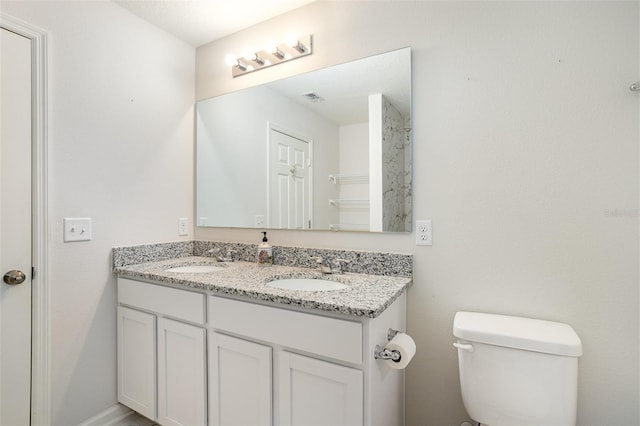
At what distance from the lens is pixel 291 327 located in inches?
45.7

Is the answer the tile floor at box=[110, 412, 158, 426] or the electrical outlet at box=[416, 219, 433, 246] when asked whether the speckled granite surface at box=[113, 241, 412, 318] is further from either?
the tile floor at box=[110, 412, 158, 426]

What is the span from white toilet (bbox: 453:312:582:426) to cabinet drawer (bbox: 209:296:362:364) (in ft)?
1.45

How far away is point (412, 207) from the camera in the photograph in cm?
148

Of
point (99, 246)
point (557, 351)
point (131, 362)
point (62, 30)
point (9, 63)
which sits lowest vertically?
point (131, 362)

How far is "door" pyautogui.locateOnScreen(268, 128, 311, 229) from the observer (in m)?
1.77

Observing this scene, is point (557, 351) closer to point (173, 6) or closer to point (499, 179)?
point (499, 179)

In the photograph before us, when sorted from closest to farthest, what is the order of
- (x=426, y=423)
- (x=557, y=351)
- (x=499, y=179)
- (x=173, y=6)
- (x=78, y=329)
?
1. (x=557, y=351)
2. (x=499, y=179)
3. (x=426, y=423)
4. (x=78, y=329)
5. (x=173, y=6)

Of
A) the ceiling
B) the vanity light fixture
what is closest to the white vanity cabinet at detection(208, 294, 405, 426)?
the vanity light fixture

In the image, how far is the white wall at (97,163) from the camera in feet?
4.97

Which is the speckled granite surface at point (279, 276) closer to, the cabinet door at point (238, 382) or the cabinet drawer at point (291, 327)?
the cabinet drawer at point (291, 327)

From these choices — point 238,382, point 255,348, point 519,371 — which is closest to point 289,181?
point 255,348

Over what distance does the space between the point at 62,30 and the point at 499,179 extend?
2.15 metres

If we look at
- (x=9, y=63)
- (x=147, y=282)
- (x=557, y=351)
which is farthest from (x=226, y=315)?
(x=9, y=63)

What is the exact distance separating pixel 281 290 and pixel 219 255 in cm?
94
